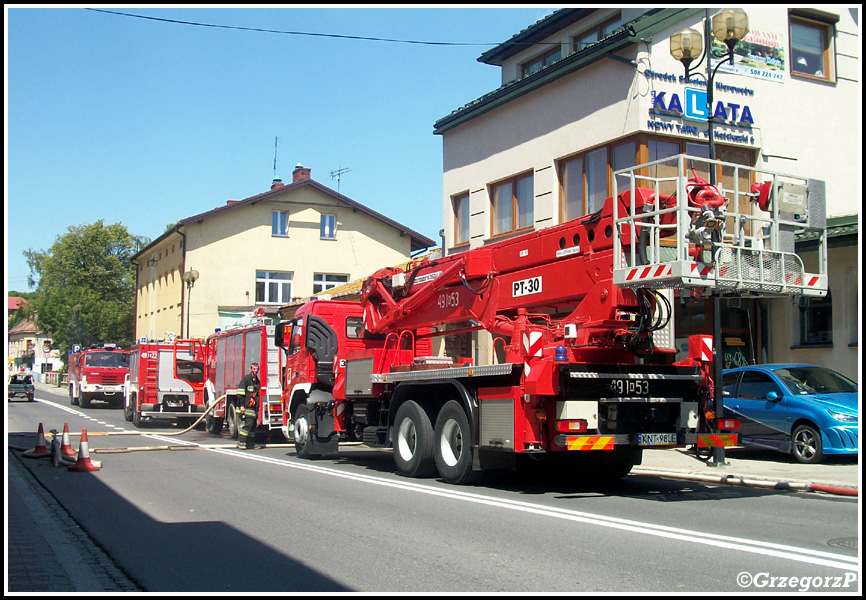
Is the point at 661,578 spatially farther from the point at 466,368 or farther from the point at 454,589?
the point at 466,368

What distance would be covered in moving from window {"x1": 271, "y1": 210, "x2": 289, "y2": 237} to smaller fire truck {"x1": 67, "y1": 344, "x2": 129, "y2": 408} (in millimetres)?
11125

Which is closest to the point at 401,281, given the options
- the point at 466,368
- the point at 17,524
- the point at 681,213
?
the point at 466,368

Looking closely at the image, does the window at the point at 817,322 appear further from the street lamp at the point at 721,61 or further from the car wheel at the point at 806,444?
the street lamp at the point at 721,61

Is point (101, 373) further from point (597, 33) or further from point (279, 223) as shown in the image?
point (597, 33)

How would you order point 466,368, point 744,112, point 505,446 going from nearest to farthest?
point 505,446 → point 466,368 → point 744,112

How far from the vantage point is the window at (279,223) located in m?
47.1

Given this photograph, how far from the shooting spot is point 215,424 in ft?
76.3

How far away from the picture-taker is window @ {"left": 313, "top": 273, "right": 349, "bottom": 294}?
47.5 metres

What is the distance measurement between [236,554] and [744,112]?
15.3 meters

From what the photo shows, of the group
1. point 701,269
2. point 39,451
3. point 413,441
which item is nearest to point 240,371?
point 39,451

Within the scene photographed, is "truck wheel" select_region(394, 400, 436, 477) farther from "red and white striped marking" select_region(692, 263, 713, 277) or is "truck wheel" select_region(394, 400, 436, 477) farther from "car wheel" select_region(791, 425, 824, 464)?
"car wheel" select_region(791, 425, 824, 464)

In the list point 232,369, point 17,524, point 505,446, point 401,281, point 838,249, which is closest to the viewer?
point 17,524

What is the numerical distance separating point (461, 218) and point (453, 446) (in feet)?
41.8

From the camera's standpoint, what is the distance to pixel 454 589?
571 cm
